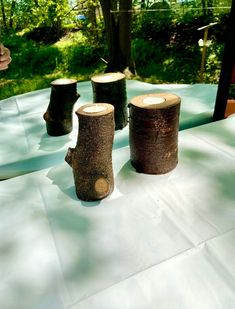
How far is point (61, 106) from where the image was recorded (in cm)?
223

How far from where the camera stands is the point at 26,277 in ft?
3.63

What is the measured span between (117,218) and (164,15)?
7113 millimetres

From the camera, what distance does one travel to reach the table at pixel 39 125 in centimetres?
203

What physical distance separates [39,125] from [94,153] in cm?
125

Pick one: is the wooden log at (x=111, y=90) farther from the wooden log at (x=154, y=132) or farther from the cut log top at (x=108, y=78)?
the wooden log at (x=154, y=132)

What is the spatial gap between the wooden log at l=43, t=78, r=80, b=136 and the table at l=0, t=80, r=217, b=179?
6cm

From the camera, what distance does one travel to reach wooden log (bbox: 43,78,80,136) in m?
2.19

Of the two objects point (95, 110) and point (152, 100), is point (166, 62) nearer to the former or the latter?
point (152, 100)

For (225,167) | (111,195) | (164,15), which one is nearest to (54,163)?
(111,195)

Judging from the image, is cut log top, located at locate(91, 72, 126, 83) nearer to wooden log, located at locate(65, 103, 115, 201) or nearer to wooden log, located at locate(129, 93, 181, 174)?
wooden log, located at locate(129, 93, 181, 174)

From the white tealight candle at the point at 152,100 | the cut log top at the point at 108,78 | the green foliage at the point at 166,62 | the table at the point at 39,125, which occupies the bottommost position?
the green foliage at the point at 166,62

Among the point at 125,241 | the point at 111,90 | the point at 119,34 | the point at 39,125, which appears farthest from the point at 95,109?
the point at 119,34

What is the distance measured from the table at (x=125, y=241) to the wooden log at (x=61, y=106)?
61 cm

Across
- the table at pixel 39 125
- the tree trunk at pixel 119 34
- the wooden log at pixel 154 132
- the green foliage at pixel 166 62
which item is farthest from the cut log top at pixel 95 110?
the green foliage at pixel 166 62
